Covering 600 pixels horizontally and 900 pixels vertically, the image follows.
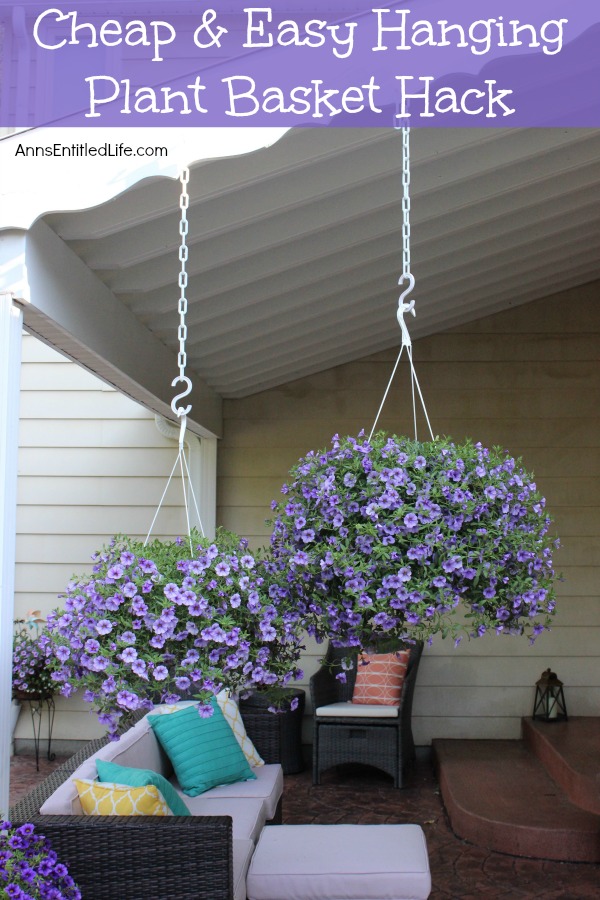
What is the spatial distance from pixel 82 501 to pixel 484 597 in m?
4.37

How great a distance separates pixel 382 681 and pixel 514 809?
152 cm

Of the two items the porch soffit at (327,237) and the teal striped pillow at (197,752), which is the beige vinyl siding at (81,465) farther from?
the teal striped pillow at (197,752)

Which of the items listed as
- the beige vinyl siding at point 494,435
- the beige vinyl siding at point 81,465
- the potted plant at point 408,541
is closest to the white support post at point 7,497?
the potted plant at point 408,541

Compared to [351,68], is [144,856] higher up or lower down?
lower down

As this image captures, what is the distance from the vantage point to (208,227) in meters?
3.31

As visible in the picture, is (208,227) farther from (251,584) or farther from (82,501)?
(82,501)

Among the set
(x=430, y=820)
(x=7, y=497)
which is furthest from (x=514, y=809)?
(x=7, y=497)

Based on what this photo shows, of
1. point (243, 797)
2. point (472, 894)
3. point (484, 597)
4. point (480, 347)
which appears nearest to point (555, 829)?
point (472, 894)

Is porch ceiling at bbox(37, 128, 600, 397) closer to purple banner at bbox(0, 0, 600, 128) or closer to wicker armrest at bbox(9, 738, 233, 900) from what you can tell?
purple banner at bbox(0, 0, 600, 128)

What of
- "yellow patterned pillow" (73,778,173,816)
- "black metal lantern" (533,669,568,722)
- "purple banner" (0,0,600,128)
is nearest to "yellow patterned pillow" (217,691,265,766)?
"yellow patterned pillow" (73,778,173,816)

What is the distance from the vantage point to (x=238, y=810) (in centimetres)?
371

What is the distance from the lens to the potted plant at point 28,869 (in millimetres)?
2111

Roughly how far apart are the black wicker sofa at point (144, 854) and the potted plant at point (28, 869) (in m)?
0.16

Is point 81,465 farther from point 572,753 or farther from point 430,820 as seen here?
point 572,753
